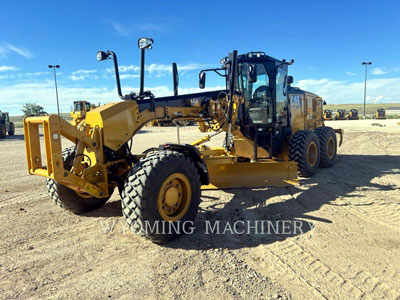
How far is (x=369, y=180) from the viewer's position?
733cm

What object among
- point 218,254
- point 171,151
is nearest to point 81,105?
point 171,151

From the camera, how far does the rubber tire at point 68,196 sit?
4.73 m

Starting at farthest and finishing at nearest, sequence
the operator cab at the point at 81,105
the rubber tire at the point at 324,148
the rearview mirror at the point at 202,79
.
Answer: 1. the operator cab at the point at 81,105
2. the rubber tire at the point at 324,148
3. the rearview mirror at the point at 202,79

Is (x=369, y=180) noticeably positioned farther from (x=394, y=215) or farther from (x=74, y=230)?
(x=74, y=230)

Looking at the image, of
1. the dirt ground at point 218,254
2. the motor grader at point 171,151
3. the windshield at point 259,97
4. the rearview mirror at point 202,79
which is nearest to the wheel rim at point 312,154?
the motor grader at point 171,151

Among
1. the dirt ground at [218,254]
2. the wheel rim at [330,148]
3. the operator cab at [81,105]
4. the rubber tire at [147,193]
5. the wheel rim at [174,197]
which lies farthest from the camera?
the operator cab at [81,105]

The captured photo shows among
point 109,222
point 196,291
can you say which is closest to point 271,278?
point 196,291

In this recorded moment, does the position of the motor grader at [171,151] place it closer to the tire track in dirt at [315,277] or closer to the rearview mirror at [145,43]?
the rearview mirror at [145,43]

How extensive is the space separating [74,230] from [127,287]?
6.05 feet

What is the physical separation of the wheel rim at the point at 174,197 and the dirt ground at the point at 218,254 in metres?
0.38

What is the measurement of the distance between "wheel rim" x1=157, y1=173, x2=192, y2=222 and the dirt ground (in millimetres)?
377

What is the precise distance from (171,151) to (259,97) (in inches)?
149

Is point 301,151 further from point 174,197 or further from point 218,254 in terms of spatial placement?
point 218,254

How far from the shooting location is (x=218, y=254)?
12.4ft
